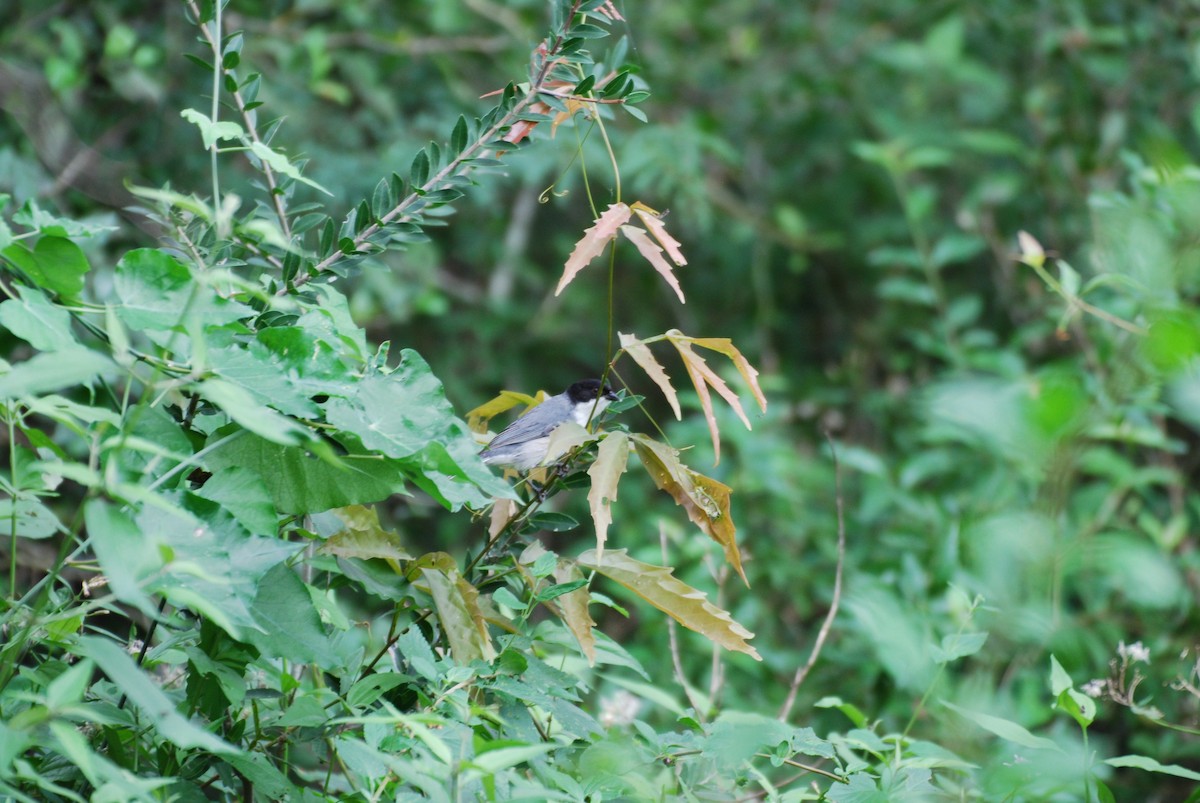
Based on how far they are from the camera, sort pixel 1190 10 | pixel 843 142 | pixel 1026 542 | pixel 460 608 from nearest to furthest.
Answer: pixel 1026 542 < pixel 460 608 < pixel 1190 10 < pixel 843 142

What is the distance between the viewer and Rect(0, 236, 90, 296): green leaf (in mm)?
1445

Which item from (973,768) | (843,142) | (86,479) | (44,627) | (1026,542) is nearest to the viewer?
(1026,542)

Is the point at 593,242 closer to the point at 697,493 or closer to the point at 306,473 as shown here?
the point at 697,493

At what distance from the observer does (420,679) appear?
1.70 meters

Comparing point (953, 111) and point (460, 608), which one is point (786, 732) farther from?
point (953, 111)

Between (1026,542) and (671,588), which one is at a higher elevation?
(1026,542)

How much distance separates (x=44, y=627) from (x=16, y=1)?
4138mm

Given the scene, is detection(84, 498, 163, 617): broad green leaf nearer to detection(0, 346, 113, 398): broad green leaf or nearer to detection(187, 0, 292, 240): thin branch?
detection(0, 346, 113, 398): broad green leaf

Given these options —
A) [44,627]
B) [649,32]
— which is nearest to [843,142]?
[649,32]

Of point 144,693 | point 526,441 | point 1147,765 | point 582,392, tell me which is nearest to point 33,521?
point 144,693

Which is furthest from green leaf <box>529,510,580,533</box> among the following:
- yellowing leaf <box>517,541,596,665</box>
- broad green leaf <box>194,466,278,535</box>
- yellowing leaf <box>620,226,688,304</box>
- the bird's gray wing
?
the bird's gray wing

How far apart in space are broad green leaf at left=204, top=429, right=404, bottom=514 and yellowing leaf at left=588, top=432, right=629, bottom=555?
0.29 metres

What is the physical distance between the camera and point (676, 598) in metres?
1.71

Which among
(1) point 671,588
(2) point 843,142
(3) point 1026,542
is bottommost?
(2) point 843,142
